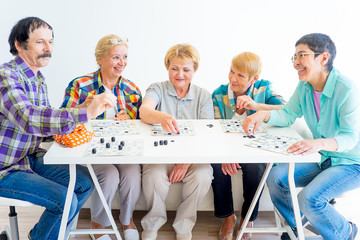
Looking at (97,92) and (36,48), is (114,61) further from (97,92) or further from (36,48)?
(36,48)

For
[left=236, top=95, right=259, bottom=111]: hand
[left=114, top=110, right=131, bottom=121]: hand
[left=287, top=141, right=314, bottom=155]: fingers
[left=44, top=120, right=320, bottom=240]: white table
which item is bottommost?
[left=114, top=110, right=131, bottom=121]: hand

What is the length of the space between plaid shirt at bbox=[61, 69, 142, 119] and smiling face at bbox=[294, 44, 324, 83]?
4.24ft

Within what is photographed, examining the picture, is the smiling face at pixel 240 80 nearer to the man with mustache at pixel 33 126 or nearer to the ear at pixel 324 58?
the ear at pixel 324 58

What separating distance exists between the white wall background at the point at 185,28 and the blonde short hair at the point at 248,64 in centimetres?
211

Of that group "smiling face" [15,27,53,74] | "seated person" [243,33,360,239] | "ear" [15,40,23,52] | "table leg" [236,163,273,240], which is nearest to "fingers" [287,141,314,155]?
"seated person" [243,33,360,239]

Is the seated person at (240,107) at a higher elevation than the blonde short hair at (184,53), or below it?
below

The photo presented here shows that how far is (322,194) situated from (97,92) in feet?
5.75

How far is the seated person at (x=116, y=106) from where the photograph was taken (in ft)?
7.63

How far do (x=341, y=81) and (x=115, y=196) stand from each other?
1.68 metres

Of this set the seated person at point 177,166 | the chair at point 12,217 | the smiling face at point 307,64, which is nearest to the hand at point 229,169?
the seated person at point 177,166

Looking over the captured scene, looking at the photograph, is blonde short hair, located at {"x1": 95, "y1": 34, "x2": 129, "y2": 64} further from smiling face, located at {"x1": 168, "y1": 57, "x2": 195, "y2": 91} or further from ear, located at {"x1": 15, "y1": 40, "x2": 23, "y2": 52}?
ear, located at {"x1": 15, "y1": 40, "x2": 23, "y2": 52}

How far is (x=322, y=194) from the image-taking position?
6.57 feet

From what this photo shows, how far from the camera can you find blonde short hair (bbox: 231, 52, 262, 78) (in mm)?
2629

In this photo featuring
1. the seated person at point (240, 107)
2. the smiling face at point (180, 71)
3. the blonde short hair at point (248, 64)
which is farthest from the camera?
the blonde short hair at point (248, 64)
